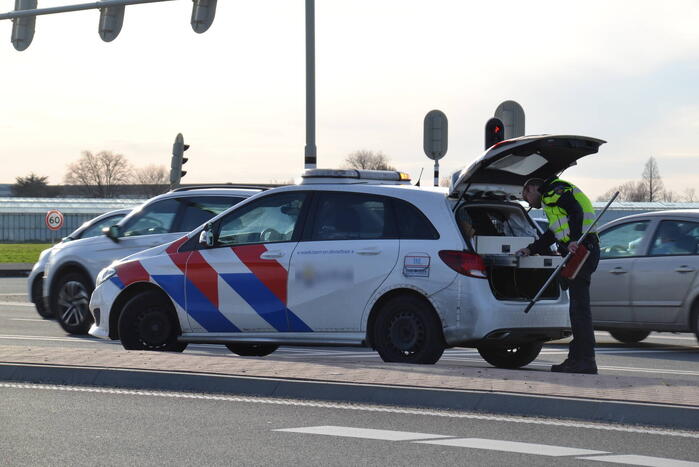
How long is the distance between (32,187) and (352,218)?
132421 mm

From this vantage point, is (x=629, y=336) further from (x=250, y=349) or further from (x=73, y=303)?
(x=73, y=303)

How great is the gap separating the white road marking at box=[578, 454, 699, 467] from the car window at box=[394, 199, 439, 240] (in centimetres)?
407

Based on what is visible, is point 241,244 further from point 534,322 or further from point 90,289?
point 90,289

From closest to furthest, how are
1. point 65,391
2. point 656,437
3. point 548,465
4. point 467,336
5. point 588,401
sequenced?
1. point 548,465
2. point 656,437
3. point 588,401
4. point 65,391
5. point 467,336

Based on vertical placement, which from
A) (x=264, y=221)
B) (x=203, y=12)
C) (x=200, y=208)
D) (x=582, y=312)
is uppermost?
(x=203, y=12)

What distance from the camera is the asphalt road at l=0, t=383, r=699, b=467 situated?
250 inches

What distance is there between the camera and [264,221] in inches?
442

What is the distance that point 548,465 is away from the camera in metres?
6.16

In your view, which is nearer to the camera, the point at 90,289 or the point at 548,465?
the point at 548,465

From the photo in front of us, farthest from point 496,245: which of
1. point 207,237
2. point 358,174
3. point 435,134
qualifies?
point 435,134

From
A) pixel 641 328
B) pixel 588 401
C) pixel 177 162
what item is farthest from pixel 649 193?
pixel 588 401

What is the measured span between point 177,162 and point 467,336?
53.8ft

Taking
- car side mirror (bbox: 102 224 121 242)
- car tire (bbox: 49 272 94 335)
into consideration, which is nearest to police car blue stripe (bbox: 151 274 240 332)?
car side mirror (bbox: 102 224 121 242)

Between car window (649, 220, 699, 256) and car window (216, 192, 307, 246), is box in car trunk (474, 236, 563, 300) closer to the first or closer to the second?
car window (216, 192, 307, 246)
